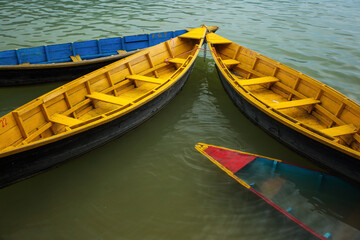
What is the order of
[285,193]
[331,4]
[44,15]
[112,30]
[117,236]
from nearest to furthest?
1. [117,236]
2. [285,193]
3. [112,30]
4. [44,15]
5. [331,4]

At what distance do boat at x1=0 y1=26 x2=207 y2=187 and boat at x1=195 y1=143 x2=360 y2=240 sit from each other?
1976 millimetres

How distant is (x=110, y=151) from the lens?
561cm

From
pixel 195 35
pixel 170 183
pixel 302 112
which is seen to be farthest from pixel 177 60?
pixel 170 183

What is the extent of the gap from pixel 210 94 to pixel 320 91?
320 cm

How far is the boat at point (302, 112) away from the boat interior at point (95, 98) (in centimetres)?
201

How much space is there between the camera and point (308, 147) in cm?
502

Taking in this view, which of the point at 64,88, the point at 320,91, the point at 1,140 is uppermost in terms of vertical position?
the point at 320,91

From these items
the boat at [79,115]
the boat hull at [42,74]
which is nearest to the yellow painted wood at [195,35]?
the boat at [79,115]

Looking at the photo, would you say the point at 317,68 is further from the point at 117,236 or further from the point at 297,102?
the point at 117,236

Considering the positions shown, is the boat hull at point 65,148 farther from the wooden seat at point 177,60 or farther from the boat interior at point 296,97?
the boat interior at point 296,97

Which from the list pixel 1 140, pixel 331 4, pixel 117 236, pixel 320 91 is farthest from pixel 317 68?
pixel 331 4

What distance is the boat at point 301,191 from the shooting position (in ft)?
13.9

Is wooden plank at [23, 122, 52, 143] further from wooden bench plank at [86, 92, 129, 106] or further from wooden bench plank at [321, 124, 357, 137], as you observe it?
wooden bench plank at [321, 124, 357, 137]

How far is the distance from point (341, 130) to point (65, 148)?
18.4 feet
